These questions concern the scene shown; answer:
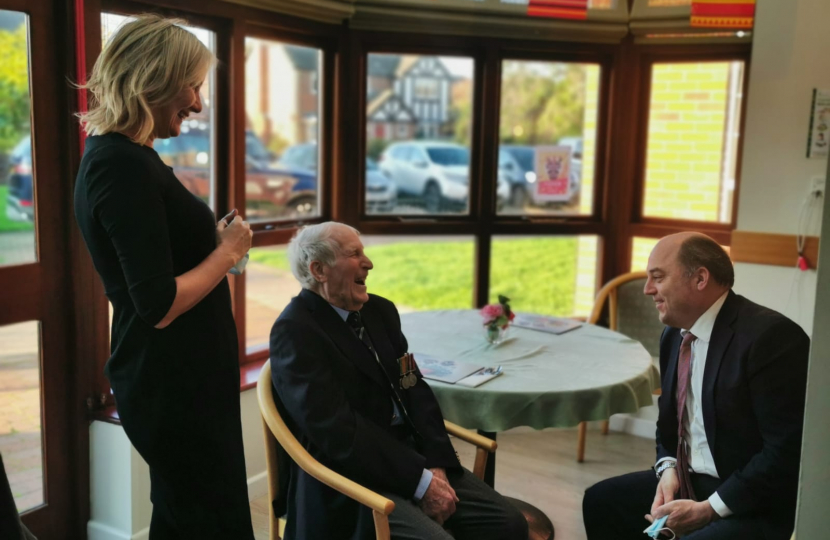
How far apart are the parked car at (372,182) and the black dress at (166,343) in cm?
Result: 207

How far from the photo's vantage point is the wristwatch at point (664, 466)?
2146 millimetres

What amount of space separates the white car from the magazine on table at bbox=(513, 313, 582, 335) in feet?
3.43

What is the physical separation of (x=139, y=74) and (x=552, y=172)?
9.90 ft

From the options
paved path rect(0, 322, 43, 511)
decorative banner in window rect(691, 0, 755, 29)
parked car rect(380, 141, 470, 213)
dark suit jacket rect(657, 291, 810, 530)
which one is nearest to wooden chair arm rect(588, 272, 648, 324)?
parked car rect(380, 141, 470, 213)

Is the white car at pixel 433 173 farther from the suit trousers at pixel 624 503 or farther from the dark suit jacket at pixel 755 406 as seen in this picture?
the dark suit jacket at pixel 755 406

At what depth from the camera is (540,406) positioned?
2.39 metres

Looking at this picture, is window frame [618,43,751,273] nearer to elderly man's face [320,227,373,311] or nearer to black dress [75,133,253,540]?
elderly man's face [320,227,373,311]

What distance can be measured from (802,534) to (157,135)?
1452mm

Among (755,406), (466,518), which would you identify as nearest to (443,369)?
(466,518)

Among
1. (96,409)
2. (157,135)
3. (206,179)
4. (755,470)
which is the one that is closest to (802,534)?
(755,470)

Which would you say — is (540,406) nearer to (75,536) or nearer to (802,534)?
(802,534)

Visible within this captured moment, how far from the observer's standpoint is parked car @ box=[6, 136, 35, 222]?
2.51 meters

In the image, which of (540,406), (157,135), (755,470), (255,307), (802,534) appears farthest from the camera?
(255,307)

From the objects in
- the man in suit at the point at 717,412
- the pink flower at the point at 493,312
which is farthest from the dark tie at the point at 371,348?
the pink flower at the point at 493,312
